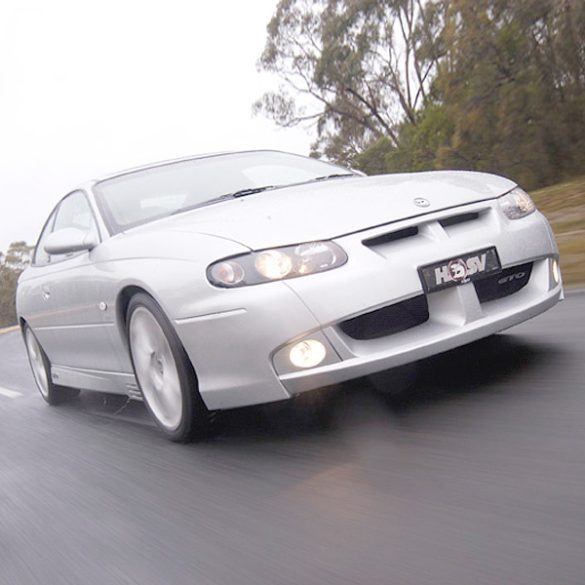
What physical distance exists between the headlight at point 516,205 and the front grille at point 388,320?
0.66 m

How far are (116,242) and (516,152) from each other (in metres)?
19.5

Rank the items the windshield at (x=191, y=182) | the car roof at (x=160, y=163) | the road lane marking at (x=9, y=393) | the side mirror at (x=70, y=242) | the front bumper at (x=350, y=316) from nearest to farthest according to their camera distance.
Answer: the front bumper at (x=350, y=316)
the side mirror at (x=70, y=242)
the windshield at (x=191, y=182)
the car roof at (x=160, y=163)
the road lane marking at (x=9, y=393)

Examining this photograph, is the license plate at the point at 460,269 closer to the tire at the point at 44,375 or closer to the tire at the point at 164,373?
the tire at the point at 164,373

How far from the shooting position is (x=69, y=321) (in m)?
4.96

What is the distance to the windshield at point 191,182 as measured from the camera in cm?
454

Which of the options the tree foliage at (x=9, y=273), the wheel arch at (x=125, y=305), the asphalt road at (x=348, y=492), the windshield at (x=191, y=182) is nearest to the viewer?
the asphalt road at (x=348, y=492)

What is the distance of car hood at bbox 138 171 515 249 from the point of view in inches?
133

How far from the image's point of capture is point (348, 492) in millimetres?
2828

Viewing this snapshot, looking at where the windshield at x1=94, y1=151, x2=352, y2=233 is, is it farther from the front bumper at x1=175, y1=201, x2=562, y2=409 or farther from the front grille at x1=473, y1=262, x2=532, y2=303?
the front grille at x1=473, y1=262, x2=532, y2=303

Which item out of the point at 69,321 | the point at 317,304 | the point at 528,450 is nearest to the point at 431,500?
the point at 528,450

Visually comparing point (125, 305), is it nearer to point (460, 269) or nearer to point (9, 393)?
point (460, 269)

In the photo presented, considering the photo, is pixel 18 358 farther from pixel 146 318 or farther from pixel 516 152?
pixel 516 152

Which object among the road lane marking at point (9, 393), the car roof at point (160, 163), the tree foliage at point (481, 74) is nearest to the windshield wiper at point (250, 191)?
the car roof at point (160, 163)

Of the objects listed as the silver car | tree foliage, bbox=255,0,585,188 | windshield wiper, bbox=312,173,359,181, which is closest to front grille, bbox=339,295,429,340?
the silver car
